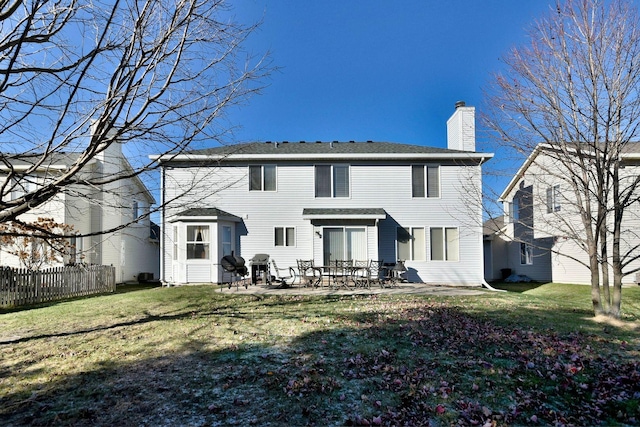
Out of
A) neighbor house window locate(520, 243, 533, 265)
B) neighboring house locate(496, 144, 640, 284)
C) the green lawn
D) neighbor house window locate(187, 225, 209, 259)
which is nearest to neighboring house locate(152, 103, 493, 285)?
neighbor house window locate(187, 225, 209, 259)

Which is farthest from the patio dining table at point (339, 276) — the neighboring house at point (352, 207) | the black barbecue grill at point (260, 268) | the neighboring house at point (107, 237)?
the neighboring house at point (107, 237)

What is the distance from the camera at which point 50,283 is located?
11.8 m

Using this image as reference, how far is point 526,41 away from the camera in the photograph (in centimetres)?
775

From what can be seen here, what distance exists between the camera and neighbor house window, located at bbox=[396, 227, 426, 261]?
15.4 metres

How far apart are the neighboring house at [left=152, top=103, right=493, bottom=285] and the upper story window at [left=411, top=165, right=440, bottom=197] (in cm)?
4

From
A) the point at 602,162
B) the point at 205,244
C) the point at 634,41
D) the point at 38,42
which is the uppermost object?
the point at 634,41

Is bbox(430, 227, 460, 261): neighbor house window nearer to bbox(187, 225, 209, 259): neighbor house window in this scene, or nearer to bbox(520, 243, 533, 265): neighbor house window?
bbox(520, 243, 533, 265): neighbor house window

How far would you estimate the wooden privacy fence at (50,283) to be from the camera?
10.7 metres

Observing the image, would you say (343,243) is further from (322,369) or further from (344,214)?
(322,369)

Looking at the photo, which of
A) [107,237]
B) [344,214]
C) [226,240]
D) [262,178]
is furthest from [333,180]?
[107,237]

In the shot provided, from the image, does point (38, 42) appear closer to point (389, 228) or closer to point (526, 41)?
point (526, 41)

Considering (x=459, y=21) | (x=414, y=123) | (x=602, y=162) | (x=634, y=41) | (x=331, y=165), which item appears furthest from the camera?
(x=414, y=123)

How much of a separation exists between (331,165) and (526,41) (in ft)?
29.8

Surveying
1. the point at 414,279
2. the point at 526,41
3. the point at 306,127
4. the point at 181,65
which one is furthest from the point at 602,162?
the point at 306,127
